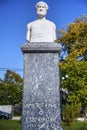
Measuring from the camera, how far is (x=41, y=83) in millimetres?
8297

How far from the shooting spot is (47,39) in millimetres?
8594

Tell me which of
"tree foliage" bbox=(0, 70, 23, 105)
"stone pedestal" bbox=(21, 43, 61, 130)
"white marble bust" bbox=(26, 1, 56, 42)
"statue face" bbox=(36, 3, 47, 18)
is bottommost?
"stone pedestal" bbox=(21, 43, 61, 130)

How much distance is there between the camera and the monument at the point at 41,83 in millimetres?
8180

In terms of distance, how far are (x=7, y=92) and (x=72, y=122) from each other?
89.2ft

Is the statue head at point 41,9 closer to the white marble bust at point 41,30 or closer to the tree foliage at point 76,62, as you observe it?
the white marble bust at point 41,30

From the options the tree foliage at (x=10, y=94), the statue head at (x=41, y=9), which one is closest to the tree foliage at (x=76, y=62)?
the tree foliage at (x=10, y=94)

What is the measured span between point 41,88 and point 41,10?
1900mm

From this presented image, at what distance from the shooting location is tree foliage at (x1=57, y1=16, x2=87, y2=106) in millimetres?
32406

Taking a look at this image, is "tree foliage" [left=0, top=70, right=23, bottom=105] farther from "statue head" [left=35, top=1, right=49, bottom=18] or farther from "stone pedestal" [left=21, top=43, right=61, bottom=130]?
"stone pedestal" [left=21, top=43, right=61, bottom=130]

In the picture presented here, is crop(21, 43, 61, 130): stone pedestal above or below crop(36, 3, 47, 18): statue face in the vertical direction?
below

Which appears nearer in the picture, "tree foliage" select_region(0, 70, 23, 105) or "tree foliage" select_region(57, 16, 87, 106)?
"tree foliage" select_region(57, 16, 87, 106)

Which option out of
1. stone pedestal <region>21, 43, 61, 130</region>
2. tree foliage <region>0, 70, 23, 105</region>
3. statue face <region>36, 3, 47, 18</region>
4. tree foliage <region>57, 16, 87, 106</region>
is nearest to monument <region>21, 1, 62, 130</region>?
stone pedestal <region>21, 43, 61, 130</region>

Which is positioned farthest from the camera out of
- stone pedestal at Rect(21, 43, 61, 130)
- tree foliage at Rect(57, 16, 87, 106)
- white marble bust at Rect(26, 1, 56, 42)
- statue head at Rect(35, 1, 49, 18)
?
tree foliage at Rect(57, 16, 87, 106)

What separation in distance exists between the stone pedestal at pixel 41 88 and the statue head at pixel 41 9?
83cm
